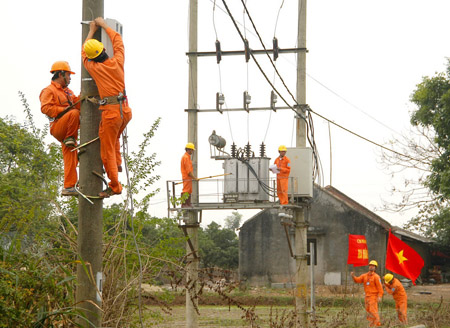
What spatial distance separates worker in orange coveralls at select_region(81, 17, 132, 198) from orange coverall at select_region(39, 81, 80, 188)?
58 cm

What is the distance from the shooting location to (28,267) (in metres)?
6.94

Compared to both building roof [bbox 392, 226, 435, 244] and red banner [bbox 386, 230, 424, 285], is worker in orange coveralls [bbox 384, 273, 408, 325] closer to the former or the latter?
red banner [bbox 386, 230, 424, 285]

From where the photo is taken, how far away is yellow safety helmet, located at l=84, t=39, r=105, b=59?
652 cm

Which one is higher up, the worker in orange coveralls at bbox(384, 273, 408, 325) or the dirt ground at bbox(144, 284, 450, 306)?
the worker in orange coveralls at bbox(384, 273, 408, 325)

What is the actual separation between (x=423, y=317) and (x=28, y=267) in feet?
51.1

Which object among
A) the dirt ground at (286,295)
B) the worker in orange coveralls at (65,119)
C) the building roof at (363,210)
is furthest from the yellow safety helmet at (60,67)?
the building roof at (363,210)

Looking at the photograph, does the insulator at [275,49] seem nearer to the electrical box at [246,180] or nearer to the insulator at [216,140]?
the insulator at [216,140]

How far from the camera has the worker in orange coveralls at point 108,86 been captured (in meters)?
6.56

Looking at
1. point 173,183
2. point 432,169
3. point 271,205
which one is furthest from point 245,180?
point 432,169

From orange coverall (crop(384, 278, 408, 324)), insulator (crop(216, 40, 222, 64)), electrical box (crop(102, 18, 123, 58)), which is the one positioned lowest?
orange coverall (crop(384, 278, 408, 324))

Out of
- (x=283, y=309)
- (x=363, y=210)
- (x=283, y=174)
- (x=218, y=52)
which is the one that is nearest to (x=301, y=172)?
(x=283, y=174)

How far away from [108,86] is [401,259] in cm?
1626

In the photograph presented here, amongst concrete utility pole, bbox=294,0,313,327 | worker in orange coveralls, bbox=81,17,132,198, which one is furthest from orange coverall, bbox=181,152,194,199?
worker in orange coveralls, bbox=81,17,132,198

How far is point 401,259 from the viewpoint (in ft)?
70.1
